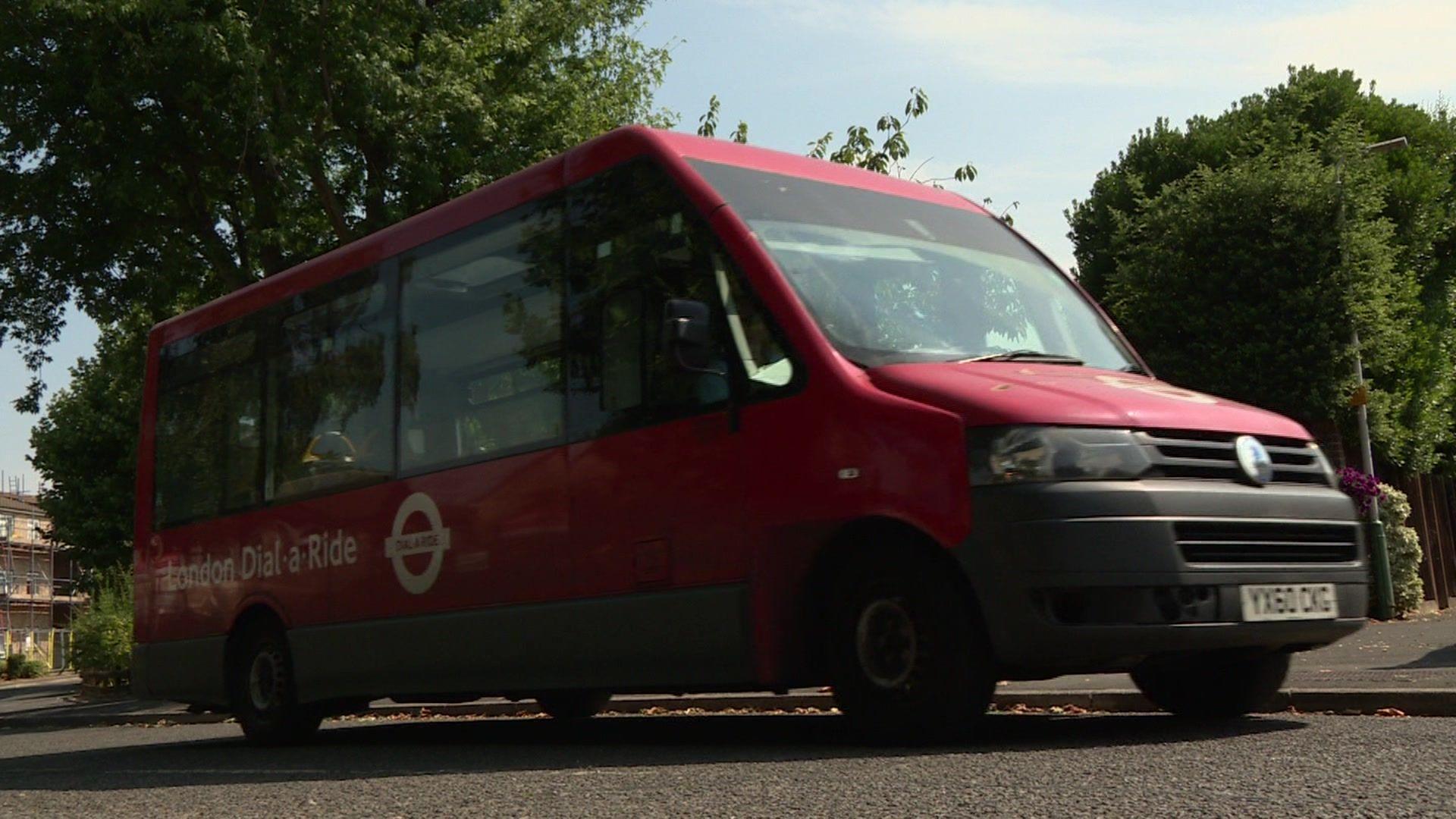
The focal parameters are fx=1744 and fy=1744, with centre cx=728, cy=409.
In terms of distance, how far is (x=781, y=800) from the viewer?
550 centimetres

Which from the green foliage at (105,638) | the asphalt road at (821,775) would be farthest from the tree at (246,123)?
the asphalt road at (821,775)

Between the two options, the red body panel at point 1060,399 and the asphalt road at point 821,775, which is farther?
the red body panel at point 1060,399

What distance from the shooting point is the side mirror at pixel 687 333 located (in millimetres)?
7387

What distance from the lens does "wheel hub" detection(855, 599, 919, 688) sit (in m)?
7.04

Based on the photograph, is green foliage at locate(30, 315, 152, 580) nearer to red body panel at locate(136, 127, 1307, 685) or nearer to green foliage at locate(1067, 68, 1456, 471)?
green foliage at locate(1067, 68, 1456, 471)

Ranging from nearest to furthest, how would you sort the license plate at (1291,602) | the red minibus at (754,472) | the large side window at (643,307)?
1. the red minibus at (754,472)
2. the license plate at (1291,602)
3. the large side window at (643,307)

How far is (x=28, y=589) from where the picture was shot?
90.2 metres

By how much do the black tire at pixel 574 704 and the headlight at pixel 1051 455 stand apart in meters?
5.09

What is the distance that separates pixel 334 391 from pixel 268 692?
2043 millimetres

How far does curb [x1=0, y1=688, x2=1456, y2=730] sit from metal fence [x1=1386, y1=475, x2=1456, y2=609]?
1795cm

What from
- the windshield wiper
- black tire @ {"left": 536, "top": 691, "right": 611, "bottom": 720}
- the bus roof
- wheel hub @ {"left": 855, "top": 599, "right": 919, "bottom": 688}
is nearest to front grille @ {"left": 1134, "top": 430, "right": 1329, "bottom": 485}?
the windshield wiper

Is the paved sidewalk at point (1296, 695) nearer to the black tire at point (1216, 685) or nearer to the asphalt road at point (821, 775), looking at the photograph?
the asphalt road at point (821, 775)

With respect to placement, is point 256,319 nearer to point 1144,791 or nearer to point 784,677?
point 784,677

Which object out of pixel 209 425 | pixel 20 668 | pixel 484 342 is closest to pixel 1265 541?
pixel 484 342
